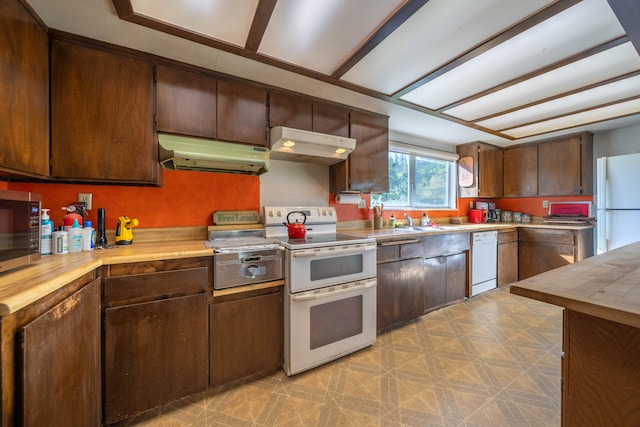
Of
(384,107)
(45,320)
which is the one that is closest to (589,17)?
(384,107)

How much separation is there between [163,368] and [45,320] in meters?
0.76

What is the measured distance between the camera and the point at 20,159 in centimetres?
123

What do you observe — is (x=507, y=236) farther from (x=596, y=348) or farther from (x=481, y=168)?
(x=596, y=348)

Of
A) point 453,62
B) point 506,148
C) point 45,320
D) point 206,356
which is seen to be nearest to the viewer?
point 45,320

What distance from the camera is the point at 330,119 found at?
7.77 feet

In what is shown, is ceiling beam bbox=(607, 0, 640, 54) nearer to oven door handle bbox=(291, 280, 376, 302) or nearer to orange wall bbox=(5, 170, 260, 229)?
oven door handle bbox=(291, 280, 376, 302)

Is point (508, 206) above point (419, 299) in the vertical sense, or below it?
above

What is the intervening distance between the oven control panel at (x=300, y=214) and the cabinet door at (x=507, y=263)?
2547 millimetres

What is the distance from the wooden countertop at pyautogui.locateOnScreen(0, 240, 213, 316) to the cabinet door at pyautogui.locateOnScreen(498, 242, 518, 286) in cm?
373

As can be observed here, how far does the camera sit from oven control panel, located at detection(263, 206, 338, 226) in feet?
7.29

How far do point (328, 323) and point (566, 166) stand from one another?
13.5 feet

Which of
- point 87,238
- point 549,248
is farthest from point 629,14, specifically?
point 87,238

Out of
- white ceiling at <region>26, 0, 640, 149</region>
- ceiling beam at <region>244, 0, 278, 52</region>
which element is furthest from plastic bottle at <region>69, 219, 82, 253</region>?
ceiling beam at <region>244, 0, 278, 52</region>

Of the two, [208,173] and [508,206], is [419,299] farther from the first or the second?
[508,206]
